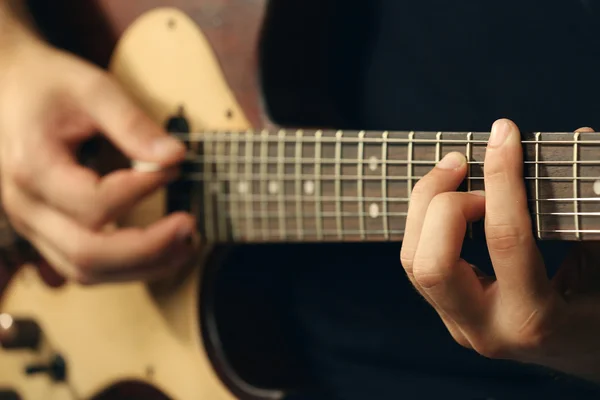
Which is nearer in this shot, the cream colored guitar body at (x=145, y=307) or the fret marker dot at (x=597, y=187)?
the fret marker dot at (x=597, y=187)

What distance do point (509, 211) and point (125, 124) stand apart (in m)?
0.37

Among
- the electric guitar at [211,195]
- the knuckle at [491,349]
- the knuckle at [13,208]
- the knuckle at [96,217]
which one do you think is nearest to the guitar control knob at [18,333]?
the electric guitar at [211,195]

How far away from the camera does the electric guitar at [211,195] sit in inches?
17.7

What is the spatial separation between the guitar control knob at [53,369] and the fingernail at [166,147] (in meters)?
0.32

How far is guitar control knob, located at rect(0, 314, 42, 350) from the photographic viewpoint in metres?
0.80

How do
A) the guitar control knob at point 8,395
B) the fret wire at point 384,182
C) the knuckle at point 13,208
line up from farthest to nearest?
the guitar control knob at point 8,395
the knuckle at point 13,208
the fret wire at point 384,182

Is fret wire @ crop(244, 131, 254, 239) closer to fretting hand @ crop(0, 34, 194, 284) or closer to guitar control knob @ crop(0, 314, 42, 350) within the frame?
fretting hand @ crop(0, 34, 194, 284)

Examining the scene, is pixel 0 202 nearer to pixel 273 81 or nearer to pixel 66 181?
pixel 66 181

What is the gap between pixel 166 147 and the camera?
2.05 feet

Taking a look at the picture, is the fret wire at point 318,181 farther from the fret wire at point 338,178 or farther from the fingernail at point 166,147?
the fingernail at point 166,147

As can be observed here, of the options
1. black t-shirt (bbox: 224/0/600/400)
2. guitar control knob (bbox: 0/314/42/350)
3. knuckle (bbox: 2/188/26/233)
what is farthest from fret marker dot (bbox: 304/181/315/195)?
guitar control knob (bbox: 0/314/42/350)

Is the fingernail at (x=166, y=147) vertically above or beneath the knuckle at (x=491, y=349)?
above

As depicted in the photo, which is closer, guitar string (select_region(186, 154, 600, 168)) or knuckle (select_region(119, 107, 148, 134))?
guitar string (select_region(186, 154, 600, 168))

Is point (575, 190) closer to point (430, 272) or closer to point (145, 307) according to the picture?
point (430, 272)
